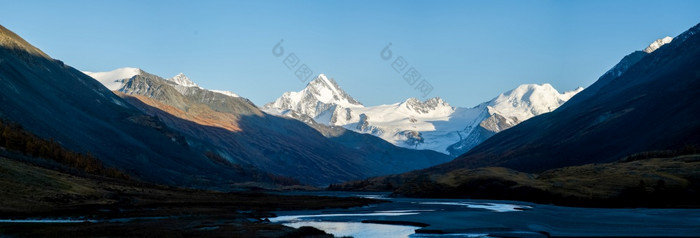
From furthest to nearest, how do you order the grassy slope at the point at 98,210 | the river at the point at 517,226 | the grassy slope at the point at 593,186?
1. the grassy slope at the point at 593,186
2. the river at the point at 517,226
3. the grassy slope at the point at 98,210

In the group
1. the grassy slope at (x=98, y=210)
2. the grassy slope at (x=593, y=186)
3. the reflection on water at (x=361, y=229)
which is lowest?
the reflection on water at (x=361, y=229)

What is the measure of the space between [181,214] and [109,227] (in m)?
24.0

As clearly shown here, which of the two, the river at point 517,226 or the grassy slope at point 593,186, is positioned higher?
the grassy slope at point 593,186

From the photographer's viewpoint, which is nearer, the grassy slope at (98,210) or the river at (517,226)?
the grassy slope at (98,210)

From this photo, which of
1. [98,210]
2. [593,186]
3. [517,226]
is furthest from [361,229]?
[593,186]

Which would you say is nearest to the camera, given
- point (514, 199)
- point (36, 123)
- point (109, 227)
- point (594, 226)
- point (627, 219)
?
point (109, 227)

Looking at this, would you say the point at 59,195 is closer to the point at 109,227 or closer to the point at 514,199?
the point at 109,227

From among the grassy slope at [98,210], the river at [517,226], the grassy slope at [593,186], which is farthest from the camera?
the grassy slope at [593,186]

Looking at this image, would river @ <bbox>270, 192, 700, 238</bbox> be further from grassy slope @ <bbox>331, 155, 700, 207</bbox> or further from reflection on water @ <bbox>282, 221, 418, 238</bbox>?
grassy slope @ <bbox>331, 155, 700, 207</bbox>

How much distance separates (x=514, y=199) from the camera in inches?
5256

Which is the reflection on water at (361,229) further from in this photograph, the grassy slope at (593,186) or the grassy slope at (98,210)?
the grassy slope at (593,186)

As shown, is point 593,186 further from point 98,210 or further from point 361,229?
point 98,210

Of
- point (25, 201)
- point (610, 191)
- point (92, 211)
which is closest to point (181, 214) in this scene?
point (92, 211)

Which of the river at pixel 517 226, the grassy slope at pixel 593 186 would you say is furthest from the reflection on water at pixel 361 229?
the grassy slope at pixel 593 186
